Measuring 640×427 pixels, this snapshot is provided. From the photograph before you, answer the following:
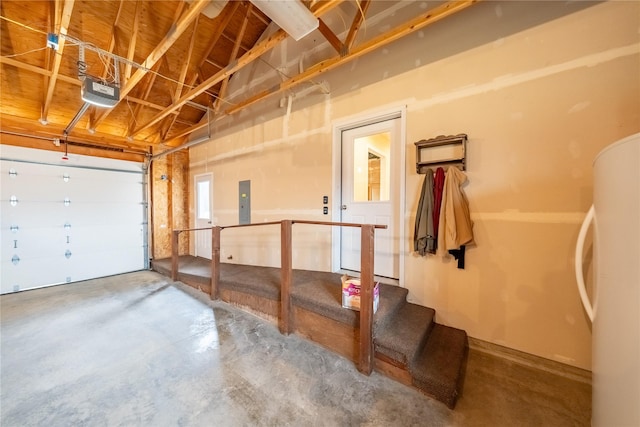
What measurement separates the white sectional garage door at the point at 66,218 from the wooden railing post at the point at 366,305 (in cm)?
595

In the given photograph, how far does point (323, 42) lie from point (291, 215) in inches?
105

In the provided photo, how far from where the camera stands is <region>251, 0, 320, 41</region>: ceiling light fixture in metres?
1.73

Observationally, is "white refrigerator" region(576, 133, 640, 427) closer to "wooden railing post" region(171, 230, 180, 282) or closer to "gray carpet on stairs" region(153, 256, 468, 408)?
"gray carpet on stairs" region(153, 256, 468, 408)

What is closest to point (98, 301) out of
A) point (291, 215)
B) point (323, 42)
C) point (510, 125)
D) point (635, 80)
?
point (291, 215)

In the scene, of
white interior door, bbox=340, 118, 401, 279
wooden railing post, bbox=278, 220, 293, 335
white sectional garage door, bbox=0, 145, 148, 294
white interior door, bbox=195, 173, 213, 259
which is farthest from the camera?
white interior door, bbox=195, 173, 213, 259

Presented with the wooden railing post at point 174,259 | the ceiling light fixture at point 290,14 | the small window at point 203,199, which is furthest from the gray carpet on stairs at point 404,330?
the small window at point 203,199

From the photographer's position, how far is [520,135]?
2.09m

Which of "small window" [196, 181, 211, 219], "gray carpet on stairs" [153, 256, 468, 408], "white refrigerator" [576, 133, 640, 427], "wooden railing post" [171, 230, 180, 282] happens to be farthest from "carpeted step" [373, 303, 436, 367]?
"small window" [196, 181, 211, 219]

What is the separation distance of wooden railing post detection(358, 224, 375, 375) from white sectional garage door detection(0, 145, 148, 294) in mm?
5947

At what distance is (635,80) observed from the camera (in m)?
1.71

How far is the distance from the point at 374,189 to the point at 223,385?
2.64m

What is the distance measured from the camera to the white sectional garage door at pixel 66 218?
4.11 metres

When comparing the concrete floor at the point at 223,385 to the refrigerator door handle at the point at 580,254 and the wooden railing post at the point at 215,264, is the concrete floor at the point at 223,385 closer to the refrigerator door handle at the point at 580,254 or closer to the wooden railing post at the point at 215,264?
the wooden railing post at the point at 215,264

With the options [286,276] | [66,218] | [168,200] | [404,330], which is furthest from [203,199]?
[404,330]
